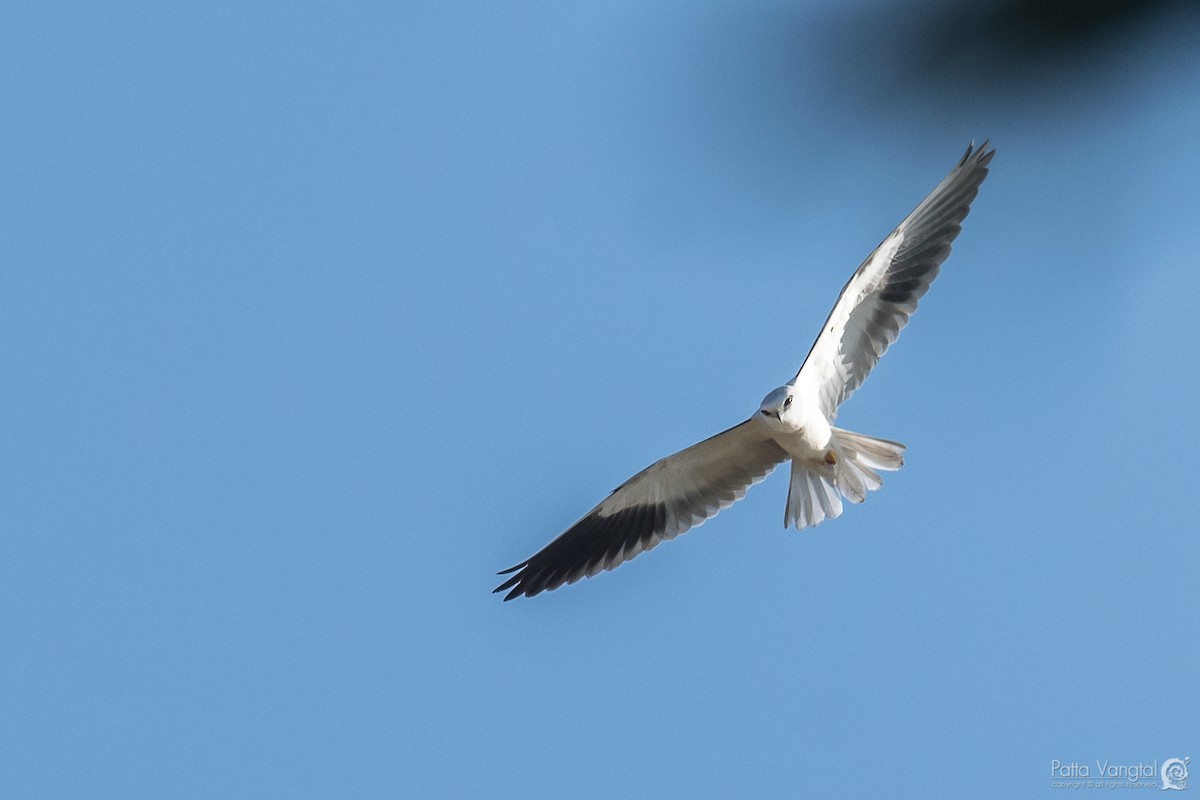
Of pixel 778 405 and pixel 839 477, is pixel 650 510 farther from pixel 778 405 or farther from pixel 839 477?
pixel 778 405

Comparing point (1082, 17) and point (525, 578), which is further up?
point (525, 578)

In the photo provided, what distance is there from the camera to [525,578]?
618 centimetres

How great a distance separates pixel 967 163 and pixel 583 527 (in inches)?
94.4

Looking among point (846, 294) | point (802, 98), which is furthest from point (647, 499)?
point (802, 98)

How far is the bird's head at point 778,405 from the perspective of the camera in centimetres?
531

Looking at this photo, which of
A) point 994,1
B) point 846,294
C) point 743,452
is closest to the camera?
point 994,1

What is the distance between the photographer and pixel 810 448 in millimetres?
5582

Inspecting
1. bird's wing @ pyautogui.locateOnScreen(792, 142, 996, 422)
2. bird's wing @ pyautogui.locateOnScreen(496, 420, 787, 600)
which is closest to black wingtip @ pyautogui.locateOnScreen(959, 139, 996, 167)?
bird's wing @ pyautogui.locateOnScreen(792, 142, 996, 422)

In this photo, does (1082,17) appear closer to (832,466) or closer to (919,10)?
(919,10)

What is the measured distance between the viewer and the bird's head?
5309 millimetres

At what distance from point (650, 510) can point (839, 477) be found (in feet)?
3.05

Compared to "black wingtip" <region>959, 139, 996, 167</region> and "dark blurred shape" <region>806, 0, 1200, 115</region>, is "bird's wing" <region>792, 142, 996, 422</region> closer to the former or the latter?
"black wingtip" <region>959, 139, 996, 167</region>

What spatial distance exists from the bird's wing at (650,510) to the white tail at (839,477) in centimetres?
25

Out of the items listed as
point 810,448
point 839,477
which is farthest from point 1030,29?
point 839,477
